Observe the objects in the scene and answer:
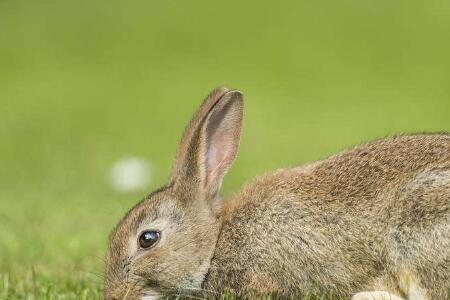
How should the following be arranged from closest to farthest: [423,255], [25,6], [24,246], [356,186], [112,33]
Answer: [423,255], [356,186], [24,246], [112,33], [25,6]

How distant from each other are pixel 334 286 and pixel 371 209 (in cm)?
47

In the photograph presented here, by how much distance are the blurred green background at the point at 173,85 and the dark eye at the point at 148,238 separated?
267 cm

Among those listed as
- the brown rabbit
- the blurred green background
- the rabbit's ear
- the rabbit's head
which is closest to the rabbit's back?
the brown rabbit

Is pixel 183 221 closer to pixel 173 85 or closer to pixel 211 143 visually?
pixel 211 143

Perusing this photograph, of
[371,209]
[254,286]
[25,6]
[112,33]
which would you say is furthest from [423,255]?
[25,6]

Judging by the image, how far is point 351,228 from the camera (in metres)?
5.29

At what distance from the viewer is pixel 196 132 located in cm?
568

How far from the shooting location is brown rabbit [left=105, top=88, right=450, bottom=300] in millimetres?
5129

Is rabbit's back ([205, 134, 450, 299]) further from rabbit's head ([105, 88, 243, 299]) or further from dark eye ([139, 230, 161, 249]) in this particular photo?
dark eye ([139, 230, 161, 249])

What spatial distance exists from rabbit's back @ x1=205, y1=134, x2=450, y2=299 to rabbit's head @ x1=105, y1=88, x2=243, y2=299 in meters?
0.15

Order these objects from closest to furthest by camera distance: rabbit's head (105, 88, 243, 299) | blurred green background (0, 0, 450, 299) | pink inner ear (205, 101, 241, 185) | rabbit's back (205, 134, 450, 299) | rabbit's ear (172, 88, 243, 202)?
rabbit's back (205, 134, 450, 299), rabbit's head (105, 88, 243, 299), rabbit's ear (172, 88, 243, 202), pink inner ear (205, 101, 241, 185), blurred green background (0, 0, 450, 299)

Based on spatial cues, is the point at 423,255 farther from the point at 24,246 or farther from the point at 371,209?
the point at 24,246

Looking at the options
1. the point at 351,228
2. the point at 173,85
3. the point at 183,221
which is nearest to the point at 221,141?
the point at 183,221

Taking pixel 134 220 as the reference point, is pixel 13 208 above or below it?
above
